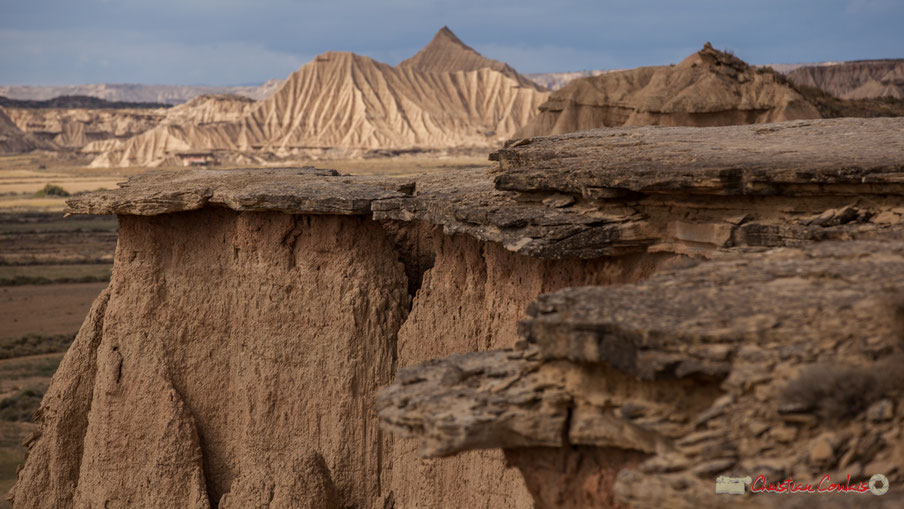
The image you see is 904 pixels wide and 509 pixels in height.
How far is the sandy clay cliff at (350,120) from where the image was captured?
96.7 meters

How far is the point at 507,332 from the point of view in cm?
861

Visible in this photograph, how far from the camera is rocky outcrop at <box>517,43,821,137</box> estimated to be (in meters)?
25.5

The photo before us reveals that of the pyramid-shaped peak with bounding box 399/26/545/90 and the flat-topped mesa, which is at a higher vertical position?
the pyramid-shaped peak with bounding box 399/26/545/90

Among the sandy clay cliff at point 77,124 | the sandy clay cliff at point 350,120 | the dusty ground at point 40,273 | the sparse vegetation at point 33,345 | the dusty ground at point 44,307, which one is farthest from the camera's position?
the sandy clay cliff at point 77,124

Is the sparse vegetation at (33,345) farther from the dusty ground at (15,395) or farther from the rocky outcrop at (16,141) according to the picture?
the rocky outcrop at (16,141)

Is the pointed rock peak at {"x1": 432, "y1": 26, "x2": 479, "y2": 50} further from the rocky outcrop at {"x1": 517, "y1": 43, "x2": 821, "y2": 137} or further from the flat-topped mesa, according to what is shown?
the flat-topped mesa

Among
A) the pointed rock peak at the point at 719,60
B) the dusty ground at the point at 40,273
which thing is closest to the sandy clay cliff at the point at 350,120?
the dusty ground at the point at 40,273

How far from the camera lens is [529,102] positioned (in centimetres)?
10562

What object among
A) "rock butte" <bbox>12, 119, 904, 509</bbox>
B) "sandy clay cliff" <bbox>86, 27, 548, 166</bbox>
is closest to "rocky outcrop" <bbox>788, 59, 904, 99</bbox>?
"sandy clay cliff" <bbox>86, 27, 548, 166</bbox>

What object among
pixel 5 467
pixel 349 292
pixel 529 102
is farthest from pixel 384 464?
pixel 529 102

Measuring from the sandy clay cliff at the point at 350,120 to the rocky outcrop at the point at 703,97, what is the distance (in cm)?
6004

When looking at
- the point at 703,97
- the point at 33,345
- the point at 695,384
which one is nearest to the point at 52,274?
the point at 33,345

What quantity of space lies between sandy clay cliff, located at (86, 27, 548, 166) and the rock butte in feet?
269

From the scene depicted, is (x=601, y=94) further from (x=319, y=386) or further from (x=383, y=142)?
(x=383, y=142)
